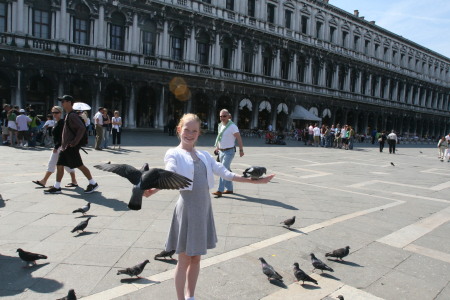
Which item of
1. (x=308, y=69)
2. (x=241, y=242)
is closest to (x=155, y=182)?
(x=241, y=242)

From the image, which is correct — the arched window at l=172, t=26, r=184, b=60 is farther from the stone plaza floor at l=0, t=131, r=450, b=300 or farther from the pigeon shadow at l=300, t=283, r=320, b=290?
the pigeon shadow at l=300, t=283, r=320, b=290

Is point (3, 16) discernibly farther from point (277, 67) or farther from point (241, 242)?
point (241, 242)

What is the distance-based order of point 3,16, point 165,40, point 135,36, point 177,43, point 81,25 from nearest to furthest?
point 3,16 < point 81,25 < point 135,36 < point 165,40 < point 177,43

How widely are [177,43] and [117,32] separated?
442 cm

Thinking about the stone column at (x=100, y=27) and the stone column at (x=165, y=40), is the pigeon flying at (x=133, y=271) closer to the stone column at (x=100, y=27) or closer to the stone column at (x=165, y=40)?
the stone column at (x=100, y=27)

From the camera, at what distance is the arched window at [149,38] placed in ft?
81.2

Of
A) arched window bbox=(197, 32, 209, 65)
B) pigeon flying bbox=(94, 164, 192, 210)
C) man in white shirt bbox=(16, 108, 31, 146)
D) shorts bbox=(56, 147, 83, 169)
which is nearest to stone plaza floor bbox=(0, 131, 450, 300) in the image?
shorts bbox=(56, 147, 83, 169)

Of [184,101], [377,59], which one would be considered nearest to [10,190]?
[184,101]

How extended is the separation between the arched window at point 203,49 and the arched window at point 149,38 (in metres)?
3.71

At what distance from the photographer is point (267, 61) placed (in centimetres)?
3195

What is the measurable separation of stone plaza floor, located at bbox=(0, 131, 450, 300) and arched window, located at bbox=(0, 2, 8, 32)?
637 inches

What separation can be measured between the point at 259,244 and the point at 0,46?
68.8 ft

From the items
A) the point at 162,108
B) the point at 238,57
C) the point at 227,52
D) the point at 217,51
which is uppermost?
the point at 227,52

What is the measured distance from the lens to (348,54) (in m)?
39.1
